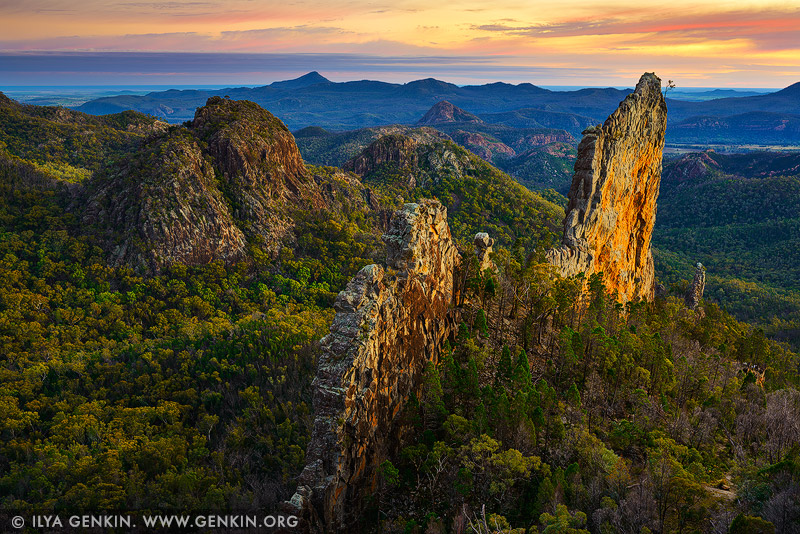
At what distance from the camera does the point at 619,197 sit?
75.6m

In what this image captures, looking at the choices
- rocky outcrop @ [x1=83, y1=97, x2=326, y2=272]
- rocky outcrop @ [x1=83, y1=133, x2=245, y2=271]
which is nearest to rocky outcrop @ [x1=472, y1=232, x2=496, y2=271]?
rocky outcrop @ [x1=83, y1=97, x2=326, y2=272]

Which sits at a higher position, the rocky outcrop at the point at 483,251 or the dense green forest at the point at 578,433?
the rocky outcrop at the point at 483,251

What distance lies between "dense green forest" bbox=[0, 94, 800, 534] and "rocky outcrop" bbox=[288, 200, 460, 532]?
212 centimetres

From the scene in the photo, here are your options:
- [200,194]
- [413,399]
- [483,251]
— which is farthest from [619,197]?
[200,194]

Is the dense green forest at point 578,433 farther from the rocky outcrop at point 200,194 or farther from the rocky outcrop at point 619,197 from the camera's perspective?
the rocky outcrop at point 200,194

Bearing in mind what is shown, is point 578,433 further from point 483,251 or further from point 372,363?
point 483,251

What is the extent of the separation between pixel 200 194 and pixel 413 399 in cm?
8820

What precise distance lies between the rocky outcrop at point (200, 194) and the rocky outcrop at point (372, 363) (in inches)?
2993

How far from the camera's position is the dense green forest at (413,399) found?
30.6 m

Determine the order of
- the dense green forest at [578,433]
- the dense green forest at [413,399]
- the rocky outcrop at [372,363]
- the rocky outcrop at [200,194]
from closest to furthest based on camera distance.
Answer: the dense green forest at [578,433] < the dense green forest at [413,399] < the rocky outcrop at [372,363] < the rocky outcrop at [200,194]

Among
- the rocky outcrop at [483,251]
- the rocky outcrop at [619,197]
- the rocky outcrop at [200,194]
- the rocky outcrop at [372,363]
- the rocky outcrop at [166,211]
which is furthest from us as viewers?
the rocky outcrop at [200,194]

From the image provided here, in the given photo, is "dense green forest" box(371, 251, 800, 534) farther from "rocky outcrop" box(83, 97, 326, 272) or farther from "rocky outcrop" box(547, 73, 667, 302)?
"rocky outcrop" box(83, 97, 326, 272)

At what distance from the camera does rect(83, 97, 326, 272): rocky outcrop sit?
102 metres

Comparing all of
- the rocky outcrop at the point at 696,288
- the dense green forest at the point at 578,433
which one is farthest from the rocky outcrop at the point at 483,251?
the rocky outcrop at the point at 696,288
